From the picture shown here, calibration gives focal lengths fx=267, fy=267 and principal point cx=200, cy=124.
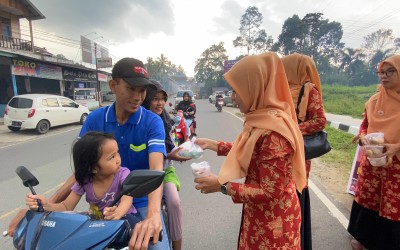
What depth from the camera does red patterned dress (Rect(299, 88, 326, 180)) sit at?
245 centimetres

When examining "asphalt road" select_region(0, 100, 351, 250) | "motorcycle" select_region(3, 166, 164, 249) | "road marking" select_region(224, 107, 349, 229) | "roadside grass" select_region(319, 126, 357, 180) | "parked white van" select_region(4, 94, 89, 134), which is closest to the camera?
"motorcycle" select_region(3, 166, 164, 249)

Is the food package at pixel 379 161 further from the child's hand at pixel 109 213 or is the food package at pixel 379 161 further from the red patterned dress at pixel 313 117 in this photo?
the child's hand at pixel 109 213

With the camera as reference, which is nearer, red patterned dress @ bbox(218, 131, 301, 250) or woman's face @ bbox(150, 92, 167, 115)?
red patterned dress @ bbox(218, 131, 301, 250)

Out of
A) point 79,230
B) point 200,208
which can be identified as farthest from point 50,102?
point 79,230

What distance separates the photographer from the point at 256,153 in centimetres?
149

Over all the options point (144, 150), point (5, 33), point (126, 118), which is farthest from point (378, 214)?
point (5, 33)

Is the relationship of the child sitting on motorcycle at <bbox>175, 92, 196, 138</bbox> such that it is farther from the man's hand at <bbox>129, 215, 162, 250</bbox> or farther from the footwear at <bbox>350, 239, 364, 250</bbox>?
the man's hand at <bbox>129, 215, 162, 250</bbox>

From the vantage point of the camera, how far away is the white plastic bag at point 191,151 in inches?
82.3

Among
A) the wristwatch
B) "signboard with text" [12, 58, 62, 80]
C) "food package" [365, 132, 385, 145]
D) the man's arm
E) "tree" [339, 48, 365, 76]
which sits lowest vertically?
the man's arm

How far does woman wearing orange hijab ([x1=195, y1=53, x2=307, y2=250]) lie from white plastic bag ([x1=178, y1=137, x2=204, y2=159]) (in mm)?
552

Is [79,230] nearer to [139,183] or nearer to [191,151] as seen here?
[139,183]

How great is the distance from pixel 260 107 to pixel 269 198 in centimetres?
51

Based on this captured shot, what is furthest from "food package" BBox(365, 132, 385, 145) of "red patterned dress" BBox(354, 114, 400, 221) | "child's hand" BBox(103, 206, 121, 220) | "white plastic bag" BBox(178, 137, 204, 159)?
"child's hand" BBox(103, 206, 121, 220)

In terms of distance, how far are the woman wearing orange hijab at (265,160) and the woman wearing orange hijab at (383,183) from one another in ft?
4.55
